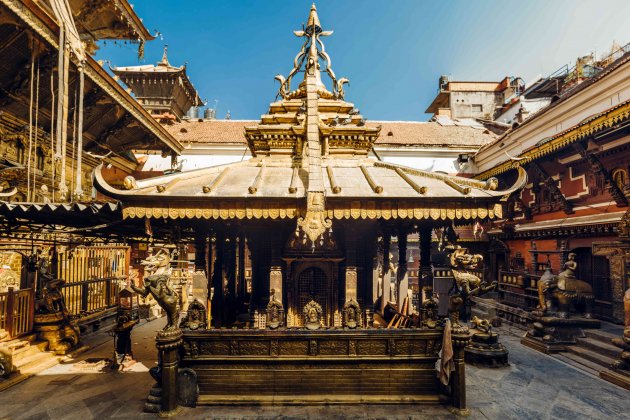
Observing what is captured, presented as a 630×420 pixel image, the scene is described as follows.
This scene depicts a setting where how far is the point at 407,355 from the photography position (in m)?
7.25

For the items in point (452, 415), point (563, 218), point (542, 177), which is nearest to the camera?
point (452, 415)

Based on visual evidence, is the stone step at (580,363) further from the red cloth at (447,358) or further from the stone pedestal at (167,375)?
the stone pedestal at (167,375)

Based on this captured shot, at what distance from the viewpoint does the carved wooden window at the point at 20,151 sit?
1456 cm

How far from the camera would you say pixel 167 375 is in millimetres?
6645

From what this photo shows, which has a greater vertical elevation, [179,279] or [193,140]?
[193,140]

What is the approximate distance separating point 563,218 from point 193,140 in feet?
101

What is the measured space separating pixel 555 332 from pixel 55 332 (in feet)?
59.8

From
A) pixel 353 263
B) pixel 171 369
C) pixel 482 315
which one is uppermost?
pixel 353 263

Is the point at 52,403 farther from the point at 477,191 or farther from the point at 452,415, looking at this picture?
the point at 477,191

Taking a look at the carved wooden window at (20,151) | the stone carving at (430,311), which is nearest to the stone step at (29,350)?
the carved wooden window at (20,151)

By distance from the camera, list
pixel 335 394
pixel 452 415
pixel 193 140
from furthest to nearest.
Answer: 1. pixel 193 140
2. pixel 335 394
3. pixel 452 415

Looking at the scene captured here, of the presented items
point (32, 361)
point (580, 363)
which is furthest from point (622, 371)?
point (32, 361)

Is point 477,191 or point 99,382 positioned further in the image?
point 99,382

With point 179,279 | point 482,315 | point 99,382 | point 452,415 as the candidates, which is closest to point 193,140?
point 179,279
